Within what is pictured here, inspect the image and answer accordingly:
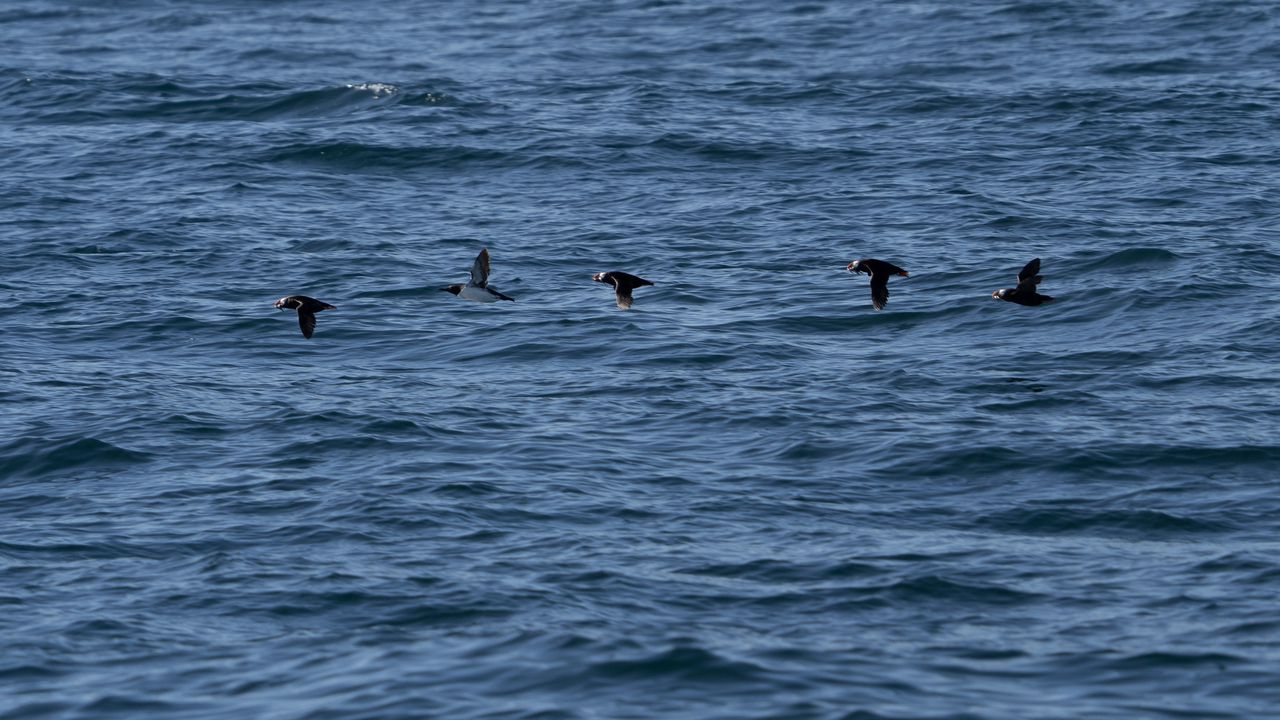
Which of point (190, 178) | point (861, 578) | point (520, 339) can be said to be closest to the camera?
point (861, 578)

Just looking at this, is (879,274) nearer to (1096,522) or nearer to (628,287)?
(628,287)

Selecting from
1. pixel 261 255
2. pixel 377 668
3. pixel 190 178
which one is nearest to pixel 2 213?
pixel 190 178

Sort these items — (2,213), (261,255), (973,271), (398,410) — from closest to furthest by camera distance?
(398,410) < (973,271) < (261,255) < (2,213)

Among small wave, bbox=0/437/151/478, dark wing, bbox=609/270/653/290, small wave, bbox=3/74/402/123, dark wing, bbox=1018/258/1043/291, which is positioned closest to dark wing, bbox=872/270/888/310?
dark wing, bbox=1018/258/1043/291

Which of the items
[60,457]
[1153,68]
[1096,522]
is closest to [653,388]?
[1096,522]

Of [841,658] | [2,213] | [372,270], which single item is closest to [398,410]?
[372,270]

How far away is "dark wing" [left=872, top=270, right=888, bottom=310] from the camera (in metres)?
28.4

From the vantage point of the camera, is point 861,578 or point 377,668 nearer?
point 377,668

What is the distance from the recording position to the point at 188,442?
29109 mm

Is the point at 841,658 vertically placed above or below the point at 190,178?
below

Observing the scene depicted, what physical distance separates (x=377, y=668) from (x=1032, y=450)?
10.7m

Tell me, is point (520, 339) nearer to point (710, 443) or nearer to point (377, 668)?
point (710, 443)

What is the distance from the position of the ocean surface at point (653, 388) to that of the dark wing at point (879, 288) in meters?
1.87

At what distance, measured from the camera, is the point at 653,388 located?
30.9 m
